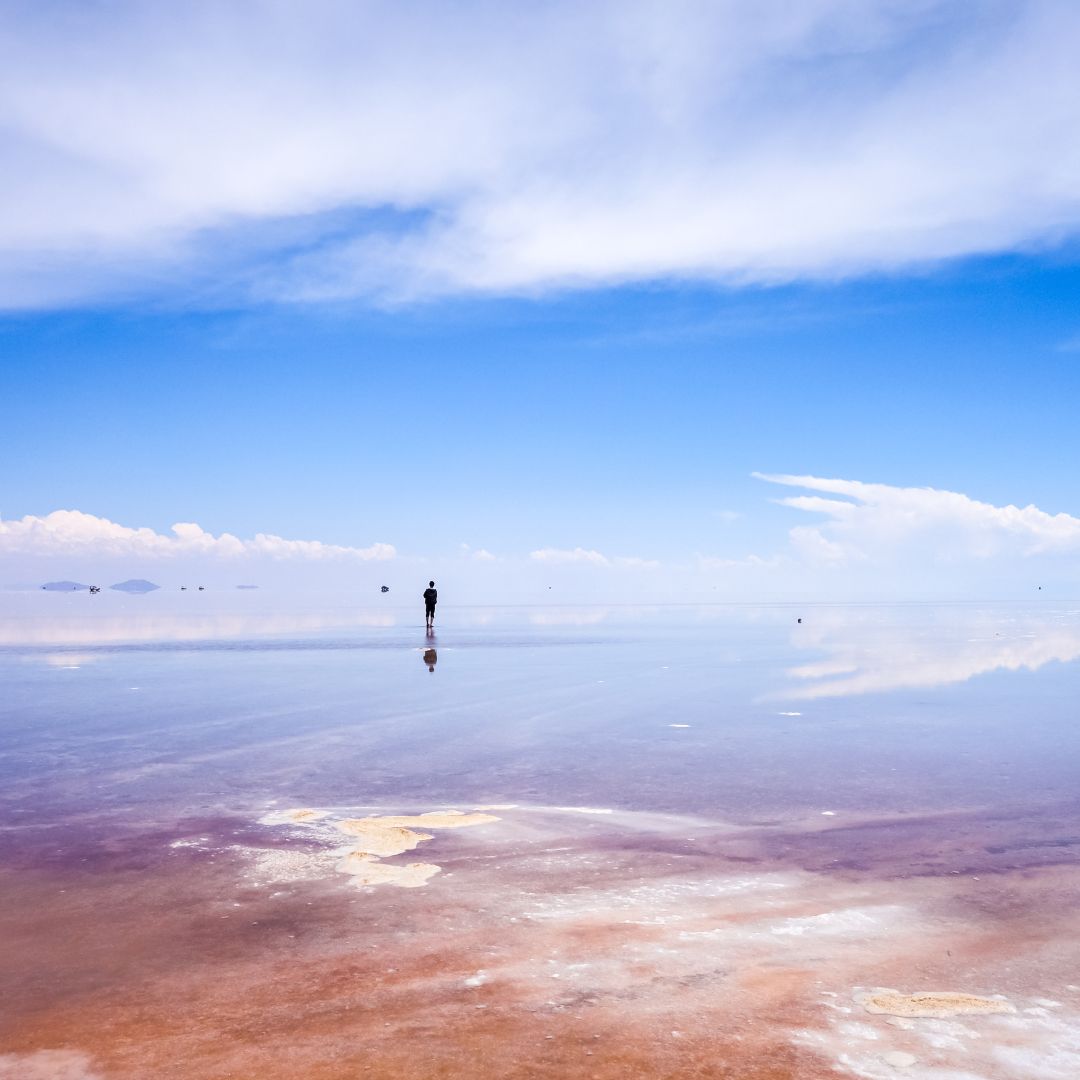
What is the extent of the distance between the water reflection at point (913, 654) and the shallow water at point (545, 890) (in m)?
4.18

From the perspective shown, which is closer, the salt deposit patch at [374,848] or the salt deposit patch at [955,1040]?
the salt deposit patch at [955,1040]

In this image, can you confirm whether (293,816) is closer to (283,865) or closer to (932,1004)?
(283,865)

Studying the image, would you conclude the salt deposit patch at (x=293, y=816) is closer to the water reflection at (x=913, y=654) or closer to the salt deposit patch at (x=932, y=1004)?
the salt deposit patch at (x=932, y=1004)

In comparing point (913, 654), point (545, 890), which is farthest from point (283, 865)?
point (913, 654)

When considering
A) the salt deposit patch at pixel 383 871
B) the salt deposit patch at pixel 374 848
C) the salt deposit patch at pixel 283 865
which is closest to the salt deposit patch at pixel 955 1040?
the salt deposit patch at pixel 383 871

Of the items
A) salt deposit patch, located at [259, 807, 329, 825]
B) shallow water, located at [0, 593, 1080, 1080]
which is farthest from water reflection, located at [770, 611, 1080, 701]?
salt deposit patch, located at [259, 807, 329, 825]

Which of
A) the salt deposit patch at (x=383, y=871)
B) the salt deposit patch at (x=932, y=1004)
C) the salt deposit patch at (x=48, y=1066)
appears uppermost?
the salt deposit patch at (x=48, y=1066)

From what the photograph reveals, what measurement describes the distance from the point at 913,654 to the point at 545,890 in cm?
2824

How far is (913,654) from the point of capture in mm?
32812

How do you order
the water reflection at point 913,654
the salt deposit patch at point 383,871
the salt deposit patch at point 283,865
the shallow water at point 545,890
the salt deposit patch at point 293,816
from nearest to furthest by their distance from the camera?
1. the shallow water at point 545,890
2. the salt deposit patch at point 383,871
3. the salt deposit patch at point 283,865
4. the salt deposit patch at point 293,816
5. the water reflection at point 913,654

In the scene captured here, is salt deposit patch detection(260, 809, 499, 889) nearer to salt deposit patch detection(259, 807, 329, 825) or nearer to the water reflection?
salt deposit patch detection(259, 807, 329, 825)

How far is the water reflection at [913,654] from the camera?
23828 millimetres

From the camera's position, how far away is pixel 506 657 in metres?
31.6

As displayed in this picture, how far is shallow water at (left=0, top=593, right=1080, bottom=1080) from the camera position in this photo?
17.2 ft
